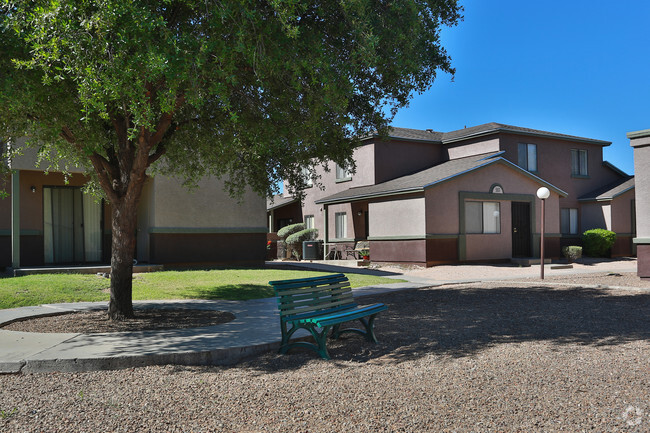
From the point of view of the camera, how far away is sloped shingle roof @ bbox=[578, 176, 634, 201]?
92.3ft

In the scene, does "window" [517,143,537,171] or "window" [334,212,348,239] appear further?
"window" [334,212,348,239]

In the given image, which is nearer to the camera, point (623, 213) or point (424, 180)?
point (424, 180)

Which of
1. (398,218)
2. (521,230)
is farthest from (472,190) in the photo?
(521,230)

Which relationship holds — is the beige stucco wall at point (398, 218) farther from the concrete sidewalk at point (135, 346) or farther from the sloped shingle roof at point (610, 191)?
the concrete sidewalk at point (135, 346)

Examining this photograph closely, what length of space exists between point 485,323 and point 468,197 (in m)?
14.3

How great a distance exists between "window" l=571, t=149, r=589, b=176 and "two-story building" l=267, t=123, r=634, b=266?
0.17 feet

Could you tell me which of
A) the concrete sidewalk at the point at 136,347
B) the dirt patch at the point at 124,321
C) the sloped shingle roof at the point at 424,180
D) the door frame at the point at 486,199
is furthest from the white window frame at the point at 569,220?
the concrete sidewalk at the point at 136,347

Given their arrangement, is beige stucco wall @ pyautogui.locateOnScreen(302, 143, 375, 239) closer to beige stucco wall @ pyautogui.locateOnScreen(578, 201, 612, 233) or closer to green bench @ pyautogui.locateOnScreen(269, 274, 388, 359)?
beige stucco wall @ pyautogui.locateOnScreen(578, 201, 612, 233)

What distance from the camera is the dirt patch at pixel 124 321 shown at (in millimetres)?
8742

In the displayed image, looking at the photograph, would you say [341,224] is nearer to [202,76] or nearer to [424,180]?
Result: [424,180]

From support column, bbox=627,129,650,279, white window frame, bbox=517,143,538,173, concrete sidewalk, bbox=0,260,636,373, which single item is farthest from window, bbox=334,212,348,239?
concrete sidewalk, bbox=0,260,636,373

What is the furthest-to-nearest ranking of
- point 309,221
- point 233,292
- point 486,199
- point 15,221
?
point 309,221
point 486,199
point 15,221
point 233,292

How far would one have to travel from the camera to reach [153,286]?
46.4ft

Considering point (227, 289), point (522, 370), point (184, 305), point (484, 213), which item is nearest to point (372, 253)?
point (484, 213)
